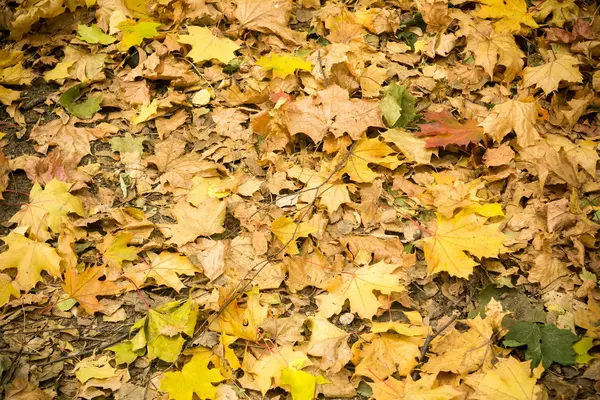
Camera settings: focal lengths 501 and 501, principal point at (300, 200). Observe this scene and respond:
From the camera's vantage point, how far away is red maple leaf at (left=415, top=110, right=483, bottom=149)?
8.52 feet

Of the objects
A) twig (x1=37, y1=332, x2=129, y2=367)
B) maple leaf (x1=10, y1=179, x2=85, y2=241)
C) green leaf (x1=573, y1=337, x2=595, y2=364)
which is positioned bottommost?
twig (x1=37, y1=332, x2=129, y2=367)

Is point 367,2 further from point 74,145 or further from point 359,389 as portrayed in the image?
point 359,389

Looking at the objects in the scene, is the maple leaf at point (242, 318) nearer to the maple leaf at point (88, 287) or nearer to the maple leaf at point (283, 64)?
the maple leaf at point (88, 287)

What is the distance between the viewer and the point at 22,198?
2.62 metres

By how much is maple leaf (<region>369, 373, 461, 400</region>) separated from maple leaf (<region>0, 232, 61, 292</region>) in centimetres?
154

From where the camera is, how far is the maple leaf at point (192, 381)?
6.61ft

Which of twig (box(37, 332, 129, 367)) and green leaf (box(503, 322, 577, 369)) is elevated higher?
green leaf (box(503, 322, 577, 369))

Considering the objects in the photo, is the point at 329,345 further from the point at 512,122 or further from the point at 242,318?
the point at 512,122

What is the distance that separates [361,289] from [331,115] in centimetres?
96

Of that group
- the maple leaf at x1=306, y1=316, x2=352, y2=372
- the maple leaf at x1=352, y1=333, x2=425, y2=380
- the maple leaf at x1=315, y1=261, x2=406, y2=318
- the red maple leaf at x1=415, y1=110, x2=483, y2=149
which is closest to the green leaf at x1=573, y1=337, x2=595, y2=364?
the maple leaf at x1=352, y1=333, x2=425, y2=380

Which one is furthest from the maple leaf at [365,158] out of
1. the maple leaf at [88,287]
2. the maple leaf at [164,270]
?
the maple leaf at [88,287]

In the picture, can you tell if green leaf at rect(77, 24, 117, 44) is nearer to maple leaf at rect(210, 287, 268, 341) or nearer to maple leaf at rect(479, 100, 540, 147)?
maple leaf at rect(210, 287, 268, 341)

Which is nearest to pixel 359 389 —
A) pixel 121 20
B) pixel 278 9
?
pixel 278 9

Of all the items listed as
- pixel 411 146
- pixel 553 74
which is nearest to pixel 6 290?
pixel 411 146
